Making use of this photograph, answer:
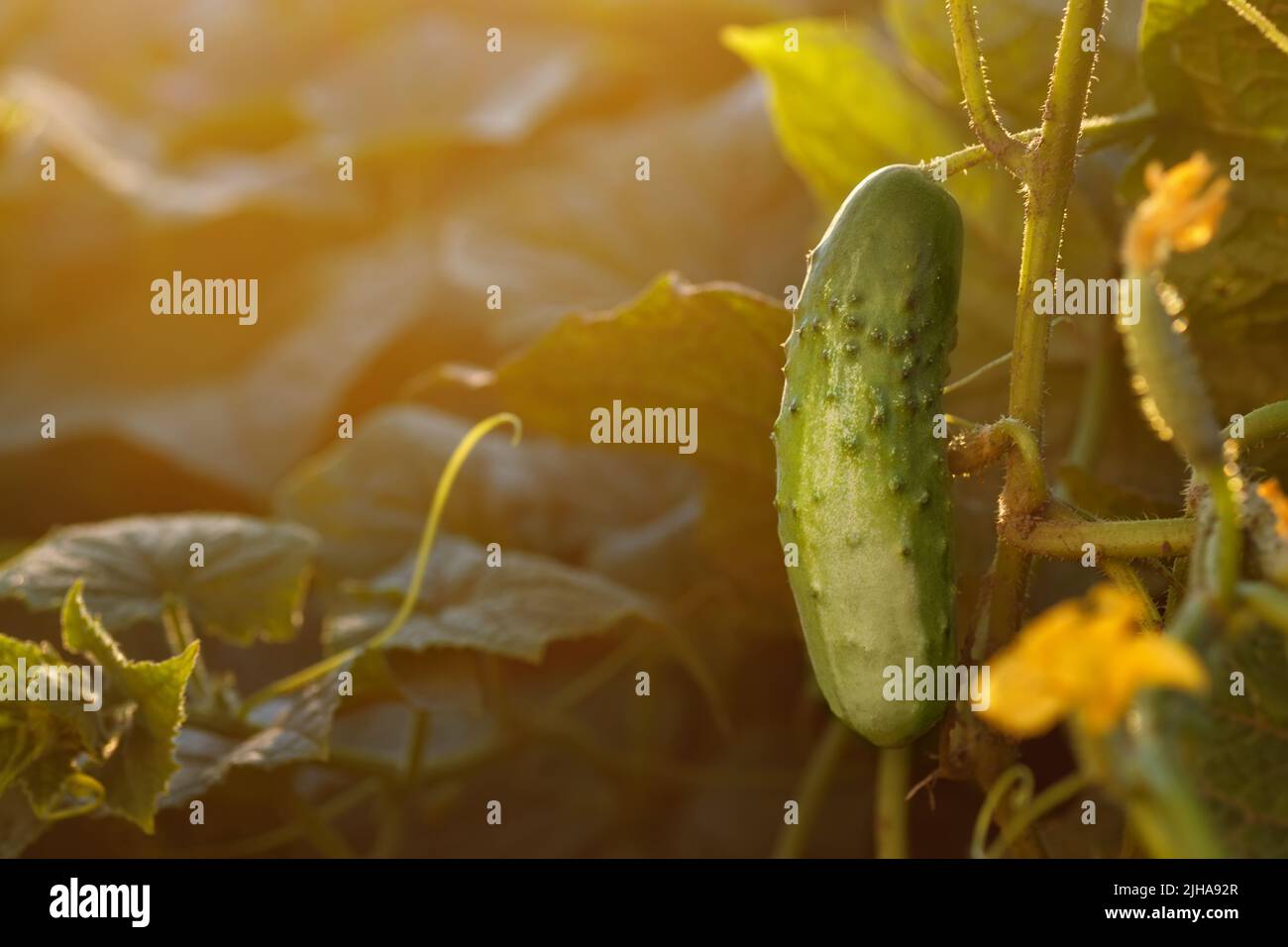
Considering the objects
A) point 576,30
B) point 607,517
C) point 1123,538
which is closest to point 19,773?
point 1123,538

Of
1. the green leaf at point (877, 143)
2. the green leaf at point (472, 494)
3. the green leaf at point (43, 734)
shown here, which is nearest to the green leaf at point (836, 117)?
the green leaf at point (877, 143)

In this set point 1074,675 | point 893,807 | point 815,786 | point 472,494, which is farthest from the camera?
point 472,494

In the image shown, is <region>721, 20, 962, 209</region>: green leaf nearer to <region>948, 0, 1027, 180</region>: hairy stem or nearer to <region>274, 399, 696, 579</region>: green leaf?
<region>274, 399, 696, 579</region>: green leaf

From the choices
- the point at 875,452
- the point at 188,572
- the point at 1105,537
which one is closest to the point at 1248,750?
the point at 1105,537

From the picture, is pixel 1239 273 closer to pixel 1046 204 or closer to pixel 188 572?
pixel 1046 204

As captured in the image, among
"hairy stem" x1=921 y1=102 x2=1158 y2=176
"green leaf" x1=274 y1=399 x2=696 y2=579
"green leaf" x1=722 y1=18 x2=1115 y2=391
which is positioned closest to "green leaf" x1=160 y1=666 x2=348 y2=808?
"green leaf" x1=274 y1=399 x2=696 y2=579

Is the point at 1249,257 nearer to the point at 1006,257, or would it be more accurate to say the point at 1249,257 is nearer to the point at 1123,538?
the point at 1006,257
